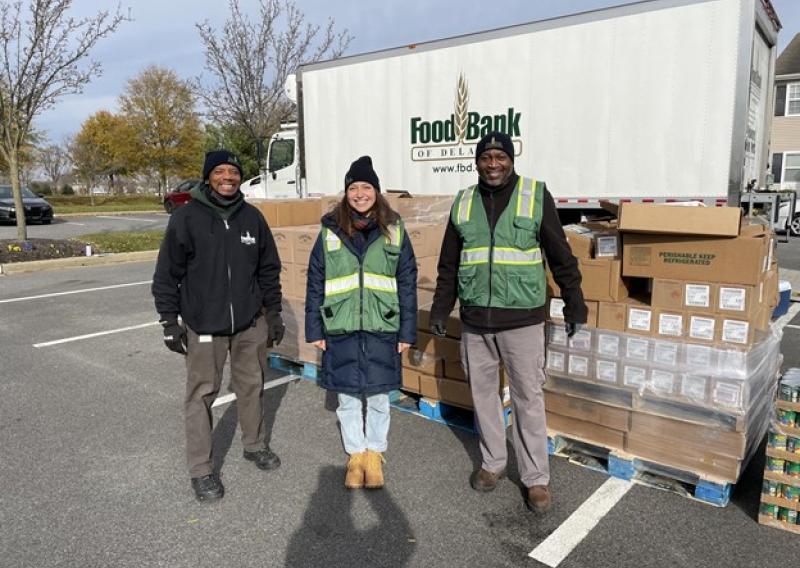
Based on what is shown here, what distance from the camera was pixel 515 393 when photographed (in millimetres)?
3322

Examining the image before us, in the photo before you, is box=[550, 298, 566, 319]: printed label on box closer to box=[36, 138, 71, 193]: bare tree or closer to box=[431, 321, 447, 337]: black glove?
box=[431, 321, 447, 337]: black glove

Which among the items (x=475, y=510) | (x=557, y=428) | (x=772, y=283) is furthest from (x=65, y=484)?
(x=772, y=283)

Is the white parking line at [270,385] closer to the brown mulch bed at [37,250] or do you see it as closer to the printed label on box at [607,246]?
the printed label on box at [607,246]

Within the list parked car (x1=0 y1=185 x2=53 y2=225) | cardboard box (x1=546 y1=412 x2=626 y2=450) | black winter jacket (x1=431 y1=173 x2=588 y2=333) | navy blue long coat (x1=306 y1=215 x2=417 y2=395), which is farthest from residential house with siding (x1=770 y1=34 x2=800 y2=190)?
parked car (x1=0 y1=185 x2=53 y2=225)

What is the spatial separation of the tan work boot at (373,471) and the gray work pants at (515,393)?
0.61 m

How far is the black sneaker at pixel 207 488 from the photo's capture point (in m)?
3.32

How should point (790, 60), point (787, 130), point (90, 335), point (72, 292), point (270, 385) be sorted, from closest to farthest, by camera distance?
point (270, 385) → point (90, 335) → point (72, 292) → point (787, 130) → point (790, 60)

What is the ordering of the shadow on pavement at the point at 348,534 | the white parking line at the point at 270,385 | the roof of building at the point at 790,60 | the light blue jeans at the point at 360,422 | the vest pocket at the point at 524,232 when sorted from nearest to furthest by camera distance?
the shadow on pavement at the point at 348,534 < the vest pocket at the point at 524,232 < the light blue jeans at the point at 360,422 < the white parking line at the point at 270,385 < the roof of building at the point at 790,60

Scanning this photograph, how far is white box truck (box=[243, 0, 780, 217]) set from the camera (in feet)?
21.7

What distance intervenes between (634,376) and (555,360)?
49cm

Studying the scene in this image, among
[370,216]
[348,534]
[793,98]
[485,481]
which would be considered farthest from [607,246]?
[793,98]

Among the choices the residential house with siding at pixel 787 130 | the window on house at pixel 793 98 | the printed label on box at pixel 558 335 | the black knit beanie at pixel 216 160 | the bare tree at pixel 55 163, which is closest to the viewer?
the black knit beanie at pixel 216 160

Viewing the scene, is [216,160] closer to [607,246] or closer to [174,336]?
[174,336]

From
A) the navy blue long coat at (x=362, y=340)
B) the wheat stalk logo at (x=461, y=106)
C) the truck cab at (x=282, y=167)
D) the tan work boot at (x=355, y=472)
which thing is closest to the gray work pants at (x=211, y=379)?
the navy blue long coat at (x=362, y=340)
